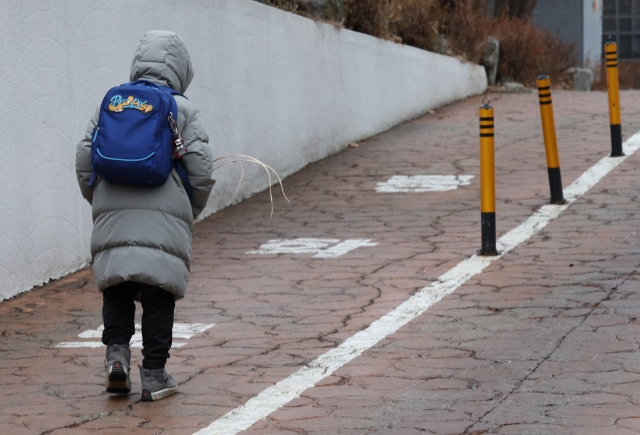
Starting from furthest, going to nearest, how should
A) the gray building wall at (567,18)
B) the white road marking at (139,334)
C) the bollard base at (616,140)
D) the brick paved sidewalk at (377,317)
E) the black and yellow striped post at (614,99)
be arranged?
1. the gray building wall at (567,18)
2. the bollard base at (616,140)
3. the black and yellow striped post at (614,99)
4. the white road marking at (139,334)
5. the brick paved sidewalk at (377,317)

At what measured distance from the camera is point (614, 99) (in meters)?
11.9

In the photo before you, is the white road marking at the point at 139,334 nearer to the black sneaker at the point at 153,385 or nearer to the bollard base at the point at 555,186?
the black sneaker at the point at 153,385

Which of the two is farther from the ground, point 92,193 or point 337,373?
point 92,193

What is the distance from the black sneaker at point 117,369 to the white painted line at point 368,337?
1.97 ft

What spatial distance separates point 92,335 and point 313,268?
6.87 feet

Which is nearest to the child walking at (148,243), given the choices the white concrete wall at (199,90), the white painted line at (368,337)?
the white painted line at (368,337)

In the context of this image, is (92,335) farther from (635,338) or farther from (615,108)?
(615,108)

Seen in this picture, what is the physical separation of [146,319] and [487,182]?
12.4 feet

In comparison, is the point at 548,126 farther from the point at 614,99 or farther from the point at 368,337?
the point at 368,337

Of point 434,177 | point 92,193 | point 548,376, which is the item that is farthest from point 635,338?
point 434,177

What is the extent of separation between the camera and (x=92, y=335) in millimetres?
6734

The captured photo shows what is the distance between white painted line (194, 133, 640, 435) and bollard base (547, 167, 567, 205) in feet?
0.37

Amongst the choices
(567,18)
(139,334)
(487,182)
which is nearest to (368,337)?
(139,334)

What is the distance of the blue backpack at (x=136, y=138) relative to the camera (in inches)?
199
